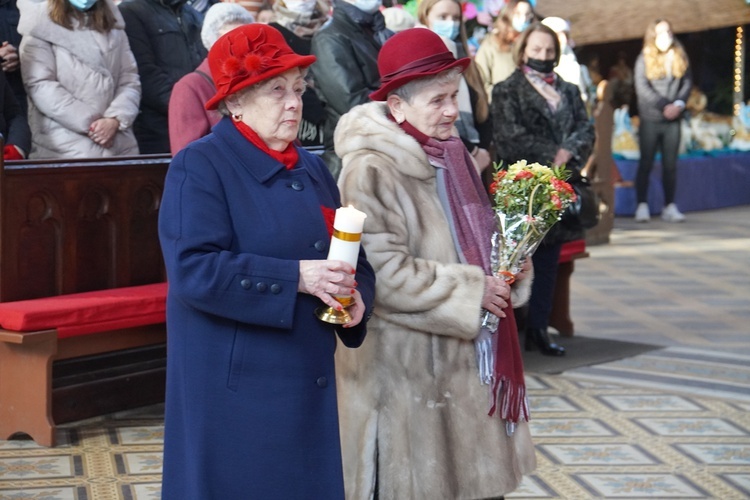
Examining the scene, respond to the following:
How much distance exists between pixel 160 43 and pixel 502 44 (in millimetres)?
3323

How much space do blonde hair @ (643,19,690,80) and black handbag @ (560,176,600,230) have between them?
7.42 m

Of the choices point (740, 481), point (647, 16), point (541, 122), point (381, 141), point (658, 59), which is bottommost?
point (740, 481)

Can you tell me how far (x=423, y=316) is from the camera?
12.6 ft

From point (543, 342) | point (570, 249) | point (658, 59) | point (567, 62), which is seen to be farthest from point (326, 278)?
point (658, 59)

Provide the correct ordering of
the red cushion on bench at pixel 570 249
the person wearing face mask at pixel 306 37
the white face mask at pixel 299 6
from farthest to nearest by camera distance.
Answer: the red cushion on bench at pixel 570 249, the white face mask at pixel 299 6, the person wearing face mask at pixel 306 37

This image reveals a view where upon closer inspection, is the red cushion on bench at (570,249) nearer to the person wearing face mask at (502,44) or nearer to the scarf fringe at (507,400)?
the person wearing face mask at (502,44)

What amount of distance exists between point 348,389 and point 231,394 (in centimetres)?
91

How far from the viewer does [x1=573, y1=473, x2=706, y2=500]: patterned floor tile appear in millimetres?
5062

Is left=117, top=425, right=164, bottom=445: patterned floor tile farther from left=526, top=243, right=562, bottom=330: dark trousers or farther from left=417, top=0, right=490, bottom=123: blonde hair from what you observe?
left=417, top=0, right=490, bottom=123: blonde hair

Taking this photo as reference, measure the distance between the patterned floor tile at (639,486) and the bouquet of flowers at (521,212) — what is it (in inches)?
59.2

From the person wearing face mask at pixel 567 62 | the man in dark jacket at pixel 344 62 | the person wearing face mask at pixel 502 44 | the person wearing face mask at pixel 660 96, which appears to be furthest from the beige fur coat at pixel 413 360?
the person wearing face mask at pixel 660 96

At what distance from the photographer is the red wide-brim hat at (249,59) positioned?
3092 millimetres

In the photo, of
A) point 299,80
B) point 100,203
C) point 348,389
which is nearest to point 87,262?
point 100,203

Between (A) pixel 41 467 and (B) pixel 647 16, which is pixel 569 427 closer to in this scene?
(A) pixel 41 467
